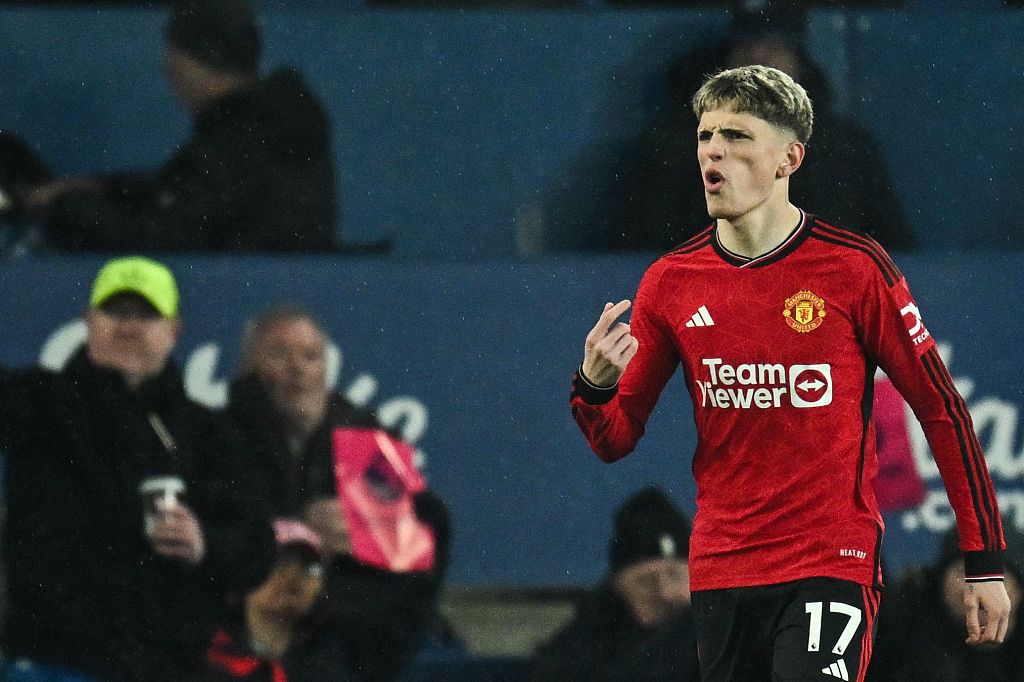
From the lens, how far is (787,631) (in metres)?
3.79

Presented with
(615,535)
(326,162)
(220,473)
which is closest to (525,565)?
(615,535)

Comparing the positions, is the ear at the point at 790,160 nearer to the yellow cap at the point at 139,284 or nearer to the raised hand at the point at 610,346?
the raised hand at the point at 610,346

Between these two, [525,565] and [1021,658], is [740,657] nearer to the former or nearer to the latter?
[1021,658]

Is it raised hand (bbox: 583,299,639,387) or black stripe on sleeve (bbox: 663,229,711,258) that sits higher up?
black stripe on sleeve (bbox: 663,229,711,258)

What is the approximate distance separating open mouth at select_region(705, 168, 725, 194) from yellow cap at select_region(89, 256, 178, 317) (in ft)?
7.24

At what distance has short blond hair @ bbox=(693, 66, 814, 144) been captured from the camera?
3.92m

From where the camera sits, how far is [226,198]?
605cm

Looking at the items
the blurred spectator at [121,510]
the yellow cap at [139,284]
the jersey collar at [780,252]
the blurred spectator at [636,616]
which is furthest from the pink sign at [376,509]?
the jersey collar at [780,252]

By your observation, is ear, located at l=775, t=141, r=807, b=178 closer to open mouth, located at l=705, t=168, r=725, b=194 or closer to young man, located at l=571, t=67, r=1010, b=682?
young man, located at l=571, t=67, r=1010, b=682

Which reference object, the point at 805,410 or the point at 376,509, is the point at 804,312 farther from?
the point at 376,509

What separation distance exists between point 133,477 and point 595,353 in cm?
215

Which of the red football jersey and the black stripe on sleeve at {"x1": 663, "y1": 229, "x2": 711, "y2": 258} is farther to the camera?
the black stripe on sleeve at {"x1": 663, "y1": 229, "x2": 711, "y2": 258}

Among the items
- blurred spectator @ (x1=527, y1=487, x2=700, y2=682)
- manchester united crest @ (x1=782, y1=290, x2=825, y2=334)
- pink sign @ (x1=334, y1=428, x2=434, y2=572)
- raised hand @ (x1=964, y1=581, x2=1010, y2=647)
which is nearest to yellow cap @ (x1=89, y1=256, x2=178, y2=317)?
pink sign @ (x1=334, y1=428, x2=434, y2=572)

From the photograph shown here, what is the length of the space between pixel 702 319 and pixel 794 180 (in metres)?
2.20
